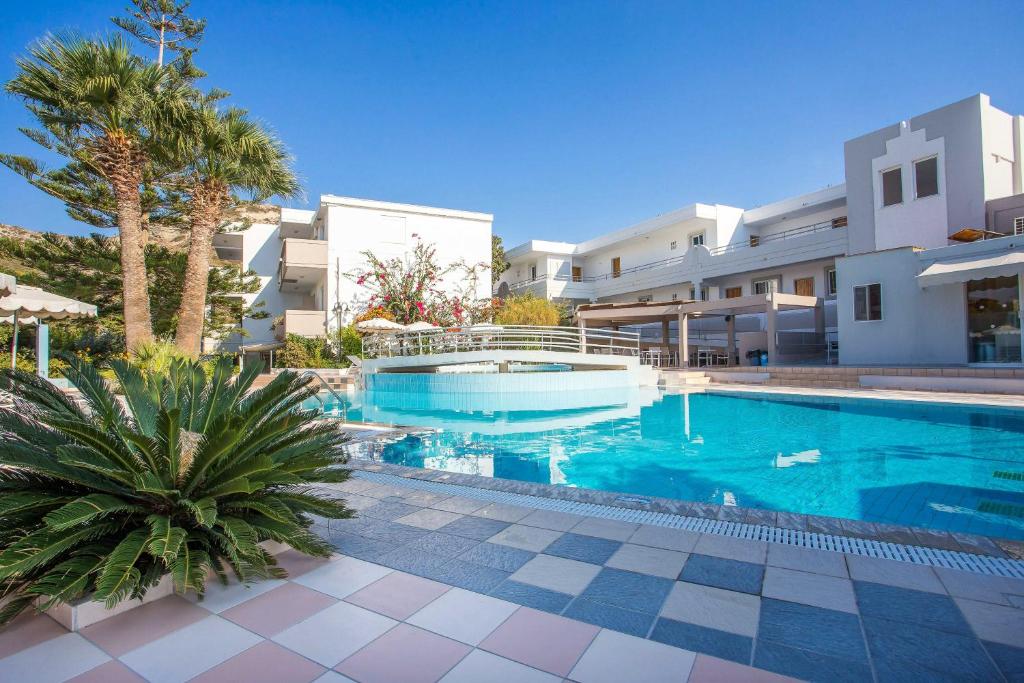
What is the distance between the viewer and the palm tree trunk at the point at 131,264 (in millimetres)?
14336

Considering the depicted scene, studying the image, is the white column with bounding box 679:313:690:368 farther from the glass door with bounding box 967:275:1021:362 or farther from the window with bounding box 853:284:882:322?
the glass door with bounding box 967:275:1021:362

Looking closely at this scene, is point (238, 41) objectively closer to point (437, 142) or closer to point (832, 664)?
point (437, 142)

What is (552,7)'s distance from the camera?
44.6 feet

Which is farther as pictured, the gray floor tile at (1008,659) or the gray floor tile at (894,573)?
the gray floor tile at (894,573)

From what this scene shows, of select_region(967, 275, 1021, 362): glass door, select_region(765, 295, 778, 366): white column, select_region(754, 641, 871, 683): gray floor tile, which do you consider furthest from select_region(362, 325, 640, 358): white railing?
select_region(754, 641, 871, 683): gray floor tile

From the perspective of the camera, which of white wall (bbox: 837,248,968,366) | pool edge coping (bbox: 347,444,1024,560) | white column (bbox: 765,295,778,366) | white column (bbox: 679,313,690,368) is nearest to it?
pool edge coping (bbox: 347,444,1024,560)

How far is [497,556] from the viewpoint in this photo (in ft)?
11.3

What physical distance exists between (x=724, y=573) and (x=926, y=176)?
21.1 m

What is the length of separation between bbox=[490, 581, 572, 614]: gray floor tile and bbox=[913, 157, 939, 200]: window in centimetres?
2152

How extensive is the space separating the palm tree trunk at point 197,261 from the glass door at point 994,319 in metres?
22.1

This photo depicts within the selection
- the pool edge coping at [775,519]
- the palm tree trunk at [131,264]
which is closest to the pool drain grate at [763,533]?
the pool edge coping at [775,519]

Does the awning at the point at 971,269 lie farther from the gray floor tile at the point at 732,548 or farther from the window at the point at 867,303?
the gray floor tile at the point at 732,548

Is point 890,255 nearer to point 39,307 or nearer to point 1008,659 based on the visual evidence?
point 1008,659

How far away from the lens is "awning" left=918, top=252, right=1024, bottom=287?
13227mm
